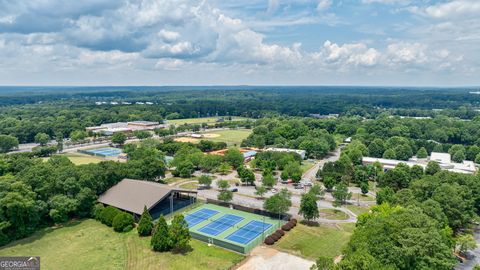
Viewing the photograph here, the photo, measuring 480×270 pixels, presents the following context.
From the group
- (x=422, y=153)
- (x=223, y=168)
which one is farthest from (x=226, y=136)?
(x=422, y=153)

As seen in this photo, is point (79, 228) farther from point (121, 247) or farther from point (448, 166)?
point (448, 166)

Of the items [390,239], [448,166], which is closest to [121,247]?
[390,239]

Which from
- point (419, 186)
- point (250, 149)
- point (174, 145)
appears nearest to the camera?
point (419, 186)

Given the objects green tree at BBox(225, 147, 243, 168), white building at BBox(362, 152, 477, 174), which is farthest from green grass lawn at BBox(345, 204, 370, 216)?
green tree at BBox(225, 147, 243, 168)

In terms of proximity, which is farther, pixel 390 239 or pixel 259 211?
pixel 259 211

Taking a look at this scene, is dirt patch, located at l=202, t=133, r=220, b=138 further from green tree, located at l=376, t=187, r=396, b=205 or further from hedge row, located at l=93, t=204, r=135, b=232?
green tree, located at l=376, t=187, r=396, b=205

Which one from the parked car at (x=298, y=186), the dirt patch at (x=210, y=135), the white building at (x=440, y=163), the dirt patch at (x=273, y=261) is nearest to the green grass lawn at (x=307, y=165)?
the white building at (x=440, y=163)

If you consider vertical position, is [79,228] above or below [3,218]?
below
